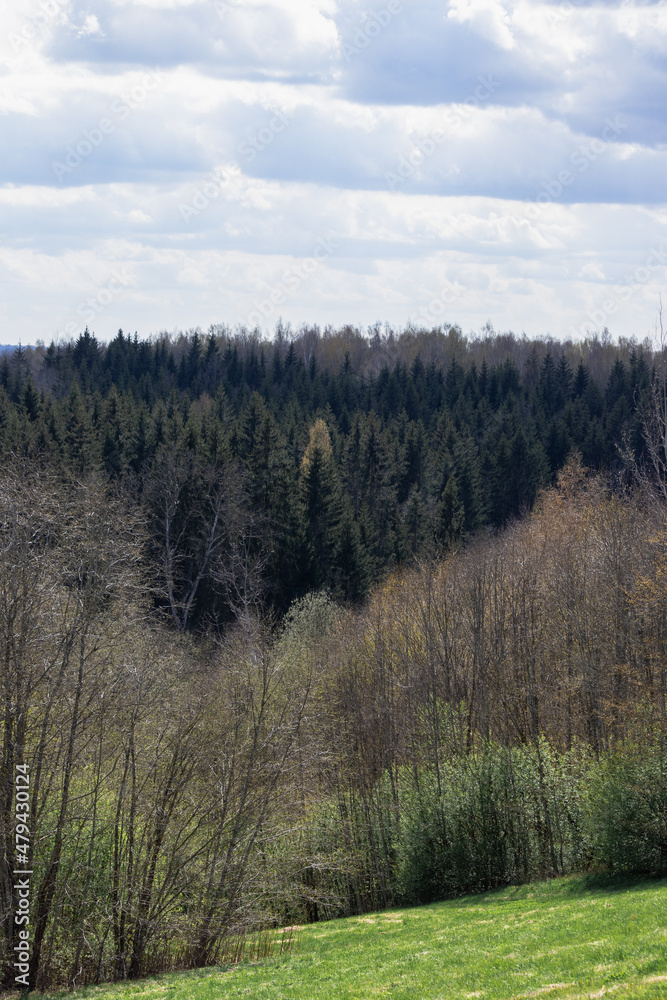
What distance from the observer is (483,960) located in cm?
1454

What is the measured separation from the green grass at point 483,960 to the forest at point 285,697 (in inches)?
65.8

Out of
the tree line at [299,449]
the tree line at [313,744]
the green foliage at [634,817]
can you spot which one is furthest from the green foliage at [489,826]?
the tree line at [299,449]

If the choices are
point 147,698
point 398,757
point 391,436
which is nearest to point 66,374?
point 391,436

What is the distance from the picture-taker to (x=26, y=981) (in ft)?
52.2

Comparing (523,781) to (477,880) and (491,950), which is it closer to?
(477,880)

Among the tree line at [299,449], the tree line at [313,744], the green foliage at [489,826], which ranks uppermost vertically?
the tree line at [299,449]

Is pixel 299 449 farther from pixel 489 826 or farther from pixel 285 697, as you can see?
pixel 285 697

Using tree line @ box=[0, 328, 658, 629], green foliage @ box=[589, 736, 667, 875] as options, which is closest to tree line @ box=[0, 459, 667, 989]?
green foliage @ box=[589, 736, 667, 875]

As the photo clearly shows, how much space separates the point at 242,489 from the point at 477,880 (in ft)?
129

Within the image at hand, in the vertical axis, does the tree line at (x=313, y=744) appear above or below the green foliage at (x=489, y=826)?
above

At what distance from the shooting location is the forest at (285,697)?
17.5 m

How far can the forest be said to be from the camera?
17.5 m

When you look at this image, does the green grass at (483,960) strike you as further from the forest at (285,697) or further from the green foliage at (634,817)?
the forest at (285,697)

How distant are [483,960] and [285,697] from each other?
35.5 ft
